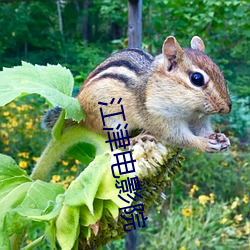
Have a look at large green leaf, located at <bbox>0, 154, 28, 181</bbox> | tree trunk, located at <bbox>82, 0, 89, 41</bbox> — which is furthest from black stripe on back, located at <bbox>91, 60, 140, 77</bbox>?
tree trunk, located at <bbox>82, 0, 89, 41</bbox>

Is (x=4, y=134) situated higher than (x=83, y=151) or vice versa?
(x=4, y=134)

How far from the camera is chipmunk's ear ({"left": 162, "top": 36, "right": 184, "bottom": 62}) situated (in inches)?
26.3

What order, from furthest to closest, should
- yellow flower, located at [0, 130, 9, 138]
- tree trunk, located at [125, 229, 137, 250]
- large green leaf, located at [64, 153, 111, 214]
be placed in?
1. yellow flower, located at [0, 130, 9, 138]
2. tree trunk, located at [125, 229, 137, 250]
3. large green leaf, located at [64, 153, 111, 214]

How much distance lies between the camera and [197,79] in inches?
25.9

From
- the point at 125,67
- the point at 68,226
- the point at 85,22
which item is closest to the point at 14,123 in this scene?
the point at 125,67

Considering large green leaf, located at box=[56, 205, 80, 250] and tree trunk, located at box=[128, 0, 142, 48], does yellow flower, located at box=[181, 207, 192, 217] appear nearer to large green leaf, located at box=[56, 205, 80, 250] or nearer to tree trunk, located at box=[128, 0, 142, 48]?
tree trunk, located at box=[128, 0, 142, 48]

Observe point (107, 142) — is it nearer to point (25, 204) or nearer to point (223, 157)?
point (25, 204)

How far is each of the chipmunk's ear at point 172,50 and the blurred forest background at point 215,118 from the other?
0.49 m

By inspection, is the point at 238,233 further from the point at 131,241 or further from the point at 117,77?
the point at 117,77

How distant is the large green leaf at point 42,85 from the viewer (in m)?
0.52

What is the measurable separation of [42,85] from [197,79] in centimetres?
23

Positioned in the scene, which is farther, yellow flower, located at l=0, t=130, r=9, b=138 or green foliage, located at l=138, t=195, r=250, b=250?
yellow flower, located at l=0, t=130, r=9, b=138

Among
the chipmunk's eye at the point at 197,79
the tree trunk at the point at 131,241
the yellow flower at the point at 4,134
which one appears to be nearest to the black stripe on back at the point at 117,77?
the chipmunk's eye at the point at 197,79

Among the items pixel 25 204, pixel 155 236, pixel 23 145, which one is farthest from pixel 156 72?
pixel 23 145
